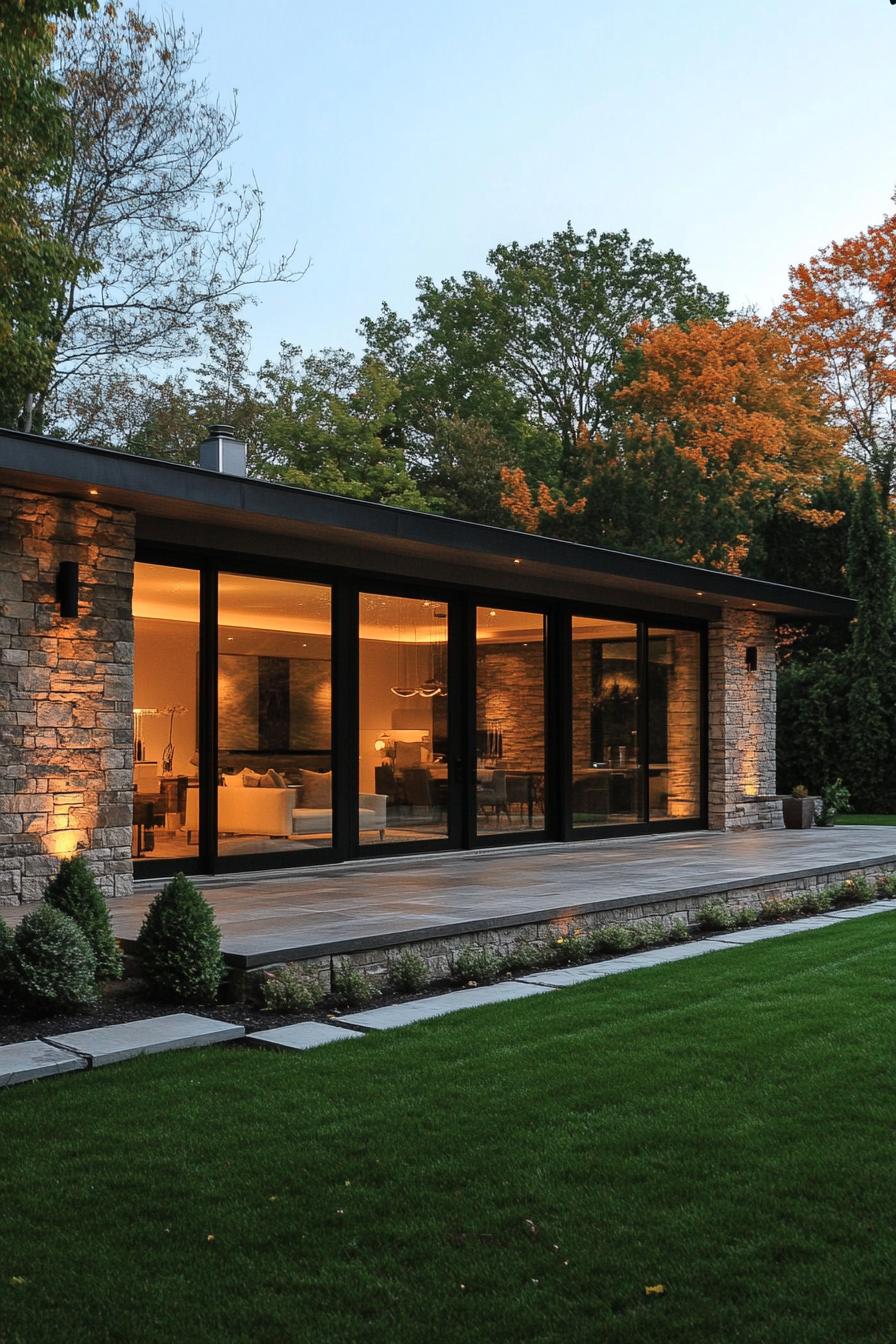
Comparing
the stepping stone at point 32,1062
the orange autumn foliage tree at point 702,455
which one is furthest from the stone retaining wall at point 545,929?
the orange autumn foliage tree at point 702,455

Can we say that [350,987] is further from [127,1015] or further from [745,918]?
[745,918]

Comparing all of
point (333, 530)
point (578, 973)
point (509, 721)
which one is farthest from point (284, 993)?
point (509, 721)

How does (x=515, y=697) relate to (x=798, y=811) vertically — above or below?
above

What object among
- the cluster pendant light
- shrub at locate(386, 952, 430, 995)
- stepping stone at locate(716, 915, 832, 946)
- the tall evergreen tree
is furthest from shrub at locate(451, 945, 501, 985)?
the tall evergreen tree

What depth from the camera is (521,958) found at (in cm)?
698

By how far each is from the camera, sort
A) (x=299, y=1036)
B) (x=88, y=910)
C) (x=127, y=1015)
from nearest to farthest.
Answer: (x=299, y=1036) < (x=127, y=1015) < (x=88, y=910)

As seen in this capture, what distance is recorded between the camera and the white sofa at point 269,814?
9438 mm

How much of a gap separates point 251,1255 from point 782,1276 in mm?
1308

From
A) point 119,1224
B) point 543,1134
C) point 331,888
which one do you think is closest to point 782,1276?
point 543,1134

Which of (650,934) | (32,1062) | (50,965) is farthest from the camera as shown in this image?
(650,934)

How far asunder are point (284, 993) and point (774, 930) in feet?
12.9

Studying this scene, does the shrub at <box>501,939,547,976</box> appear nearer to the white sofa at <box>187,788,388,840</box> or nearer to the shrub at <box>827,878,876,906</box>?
the white sofa at <box>187,788,388,840</box>

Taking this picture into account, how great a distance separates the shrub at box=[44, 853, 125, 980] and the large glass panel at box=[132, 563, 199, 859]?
2569mm

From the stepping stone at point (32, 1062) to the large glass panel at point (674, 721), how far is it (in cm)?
939
